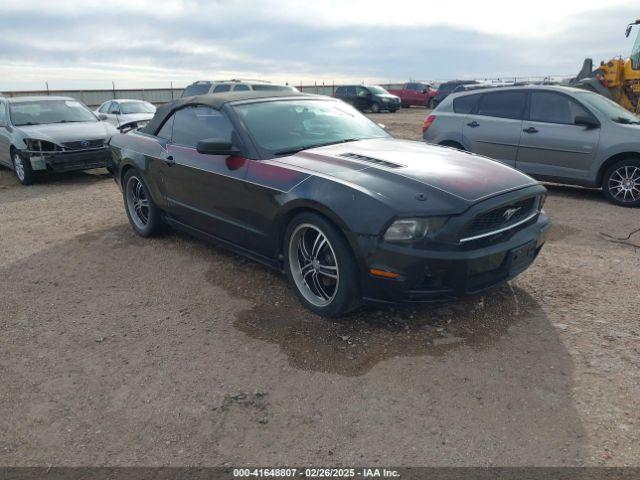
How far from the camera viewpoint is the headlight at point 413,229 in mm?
3094

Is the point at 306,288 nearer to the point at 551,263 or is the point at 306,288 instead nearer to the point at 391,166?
the point at 391,166

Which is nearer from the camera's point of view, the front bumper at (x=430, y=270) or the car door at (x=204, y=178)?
the front bumper at (x=430, y=270)

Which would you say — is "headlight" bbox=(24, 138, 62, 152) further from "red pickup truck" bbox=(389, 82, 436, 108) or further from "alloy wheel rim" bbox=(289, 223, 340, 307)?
"red pickup truck" bbox=(389, 82, 436, 108)

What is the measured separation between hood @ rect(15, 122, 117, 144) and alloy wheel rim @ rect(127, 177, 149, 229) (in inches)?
160

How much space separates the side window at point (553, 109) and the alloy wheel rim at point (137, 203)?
561 centimetres

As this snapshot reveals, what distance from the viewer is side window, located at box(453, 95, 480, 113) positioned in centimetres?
804

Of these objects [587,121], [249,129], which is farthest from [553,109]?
[249,129]

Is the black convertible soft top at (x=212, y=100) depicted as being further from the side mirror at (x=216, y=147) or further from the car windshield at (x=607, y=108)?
the car windshield at (x=607, y=108)

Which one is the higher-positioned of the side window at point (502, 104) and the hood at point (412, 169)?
the side window at point (502, 104)

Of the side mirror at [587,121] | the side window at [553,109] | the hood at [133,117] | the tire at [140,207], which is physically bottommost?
the tire at [140,207]

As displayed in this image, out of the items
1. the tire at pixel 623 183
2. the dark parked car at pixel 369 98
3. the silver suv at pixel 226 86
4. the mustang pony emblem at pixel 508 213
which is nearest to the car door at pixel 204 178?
the mustang pony emblem at pixel 508 213

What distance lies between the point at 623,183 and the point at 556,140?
1.05m

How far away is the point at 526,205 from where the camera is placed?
12.1 ft

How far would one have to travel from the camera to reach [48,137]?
8938mm
